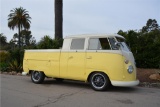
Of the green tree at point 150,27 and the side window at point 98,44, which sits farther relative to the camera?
the green tree at point 150,27

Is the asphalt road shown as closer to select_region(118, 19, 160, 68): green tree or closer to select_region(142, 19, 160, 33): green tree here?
select_region(118, 19, 160, 68): green tree

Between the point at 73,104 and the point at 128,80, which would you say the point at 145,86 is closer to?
the point at 128,80

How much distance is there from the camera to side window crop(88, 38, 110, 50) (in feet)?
30.4

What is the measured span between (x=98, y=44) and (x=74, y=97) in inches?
92.4

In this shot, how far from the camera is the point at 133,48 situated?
14562mm

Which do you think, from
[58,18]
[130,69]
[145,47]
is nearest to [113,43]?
[130,69]

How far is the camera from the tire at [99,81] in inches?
357

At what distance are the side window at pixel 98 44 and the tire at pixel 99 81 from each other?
3.15 ft

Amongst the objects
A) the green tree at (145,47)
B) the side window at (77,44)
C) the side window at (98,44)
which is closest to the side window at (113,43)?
the side window at (98,44)

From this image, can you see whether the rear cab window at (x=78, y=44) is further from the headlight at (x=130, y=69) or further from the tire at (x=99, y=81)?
the headlight at (x=130, y=69)

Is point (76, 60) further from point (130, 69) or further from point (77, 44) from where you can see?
point (130, 69)

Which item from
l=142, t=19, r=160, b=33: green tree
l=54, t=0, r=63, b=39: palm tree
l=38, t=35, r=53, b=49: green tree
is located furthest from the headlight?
l=54, t=0, r=63, b=39: palm tree

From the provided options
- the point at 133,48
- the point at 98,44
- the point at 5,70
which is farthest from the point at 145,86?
the point at 5,70

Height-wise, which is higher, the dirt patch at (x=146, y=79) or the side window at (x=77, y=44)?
the side window at (x=77, y=44)
